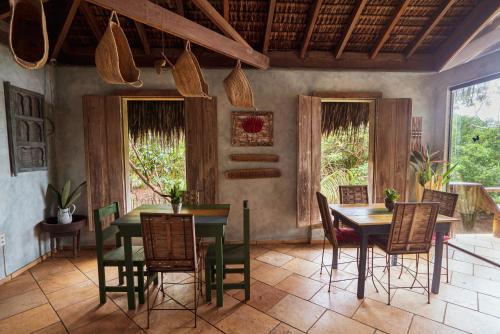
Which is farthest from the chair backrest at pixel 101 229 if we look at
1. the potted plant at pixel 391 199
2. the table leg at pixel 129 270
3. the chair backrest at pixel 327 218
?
the potted plant at pixel 391 199

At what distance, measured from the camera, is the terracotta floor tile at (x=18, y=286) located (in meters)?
2.56

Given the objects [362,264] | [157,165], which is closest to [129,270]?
[362,264]

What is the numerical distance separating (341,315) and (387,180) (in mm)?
2310

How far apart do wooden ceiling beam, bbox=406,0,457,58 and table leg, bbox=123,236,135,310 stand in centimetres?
430

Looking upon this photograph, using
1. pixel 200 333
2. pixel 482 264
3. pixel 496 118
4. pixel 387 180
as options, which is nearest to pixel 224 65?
pixel 387 180

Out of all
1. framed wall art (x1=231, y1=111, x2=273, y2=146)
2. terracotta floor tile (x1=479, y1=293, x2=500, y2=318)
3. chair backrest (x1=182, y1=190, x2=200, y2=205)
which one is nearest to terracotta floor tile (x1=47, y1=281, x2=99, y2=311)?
chair backrest (x1=182, y1=190, x2=200, y2=205)

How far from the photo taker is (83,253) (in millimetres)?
3562

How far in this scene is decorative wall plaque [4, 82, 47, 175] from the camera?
2838 millimetres

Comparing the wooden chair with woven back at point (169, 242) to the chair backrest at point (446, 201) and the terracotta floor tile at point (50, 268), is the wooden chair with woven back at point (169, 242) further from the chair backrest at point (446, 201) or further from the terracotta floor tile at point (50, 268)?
the chair backrest at point (446, 201)

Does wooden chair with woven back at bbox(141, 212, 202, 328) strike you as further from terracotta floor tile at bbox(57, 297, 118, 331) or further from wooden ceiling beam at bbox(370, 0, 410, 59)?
wooden ceiling beam at bbox(370, 0, 410, 59)

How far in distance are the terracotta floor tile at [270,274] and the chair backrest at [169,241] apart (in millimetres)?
1089

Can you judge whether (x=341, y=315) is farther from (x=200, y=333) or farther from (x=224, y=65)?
(x=224, y=65)

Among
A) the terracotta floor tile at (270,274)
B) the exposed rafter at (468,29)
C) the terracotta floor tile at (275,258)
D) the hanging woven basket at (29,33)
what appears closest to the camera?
the hanging woven basket at (29,33)

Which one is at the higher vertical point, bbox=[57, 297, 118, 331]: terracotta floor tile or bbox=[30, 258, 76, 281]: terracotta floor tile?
bbox=[30, 258, 76, 281]: terracotta floor tile
